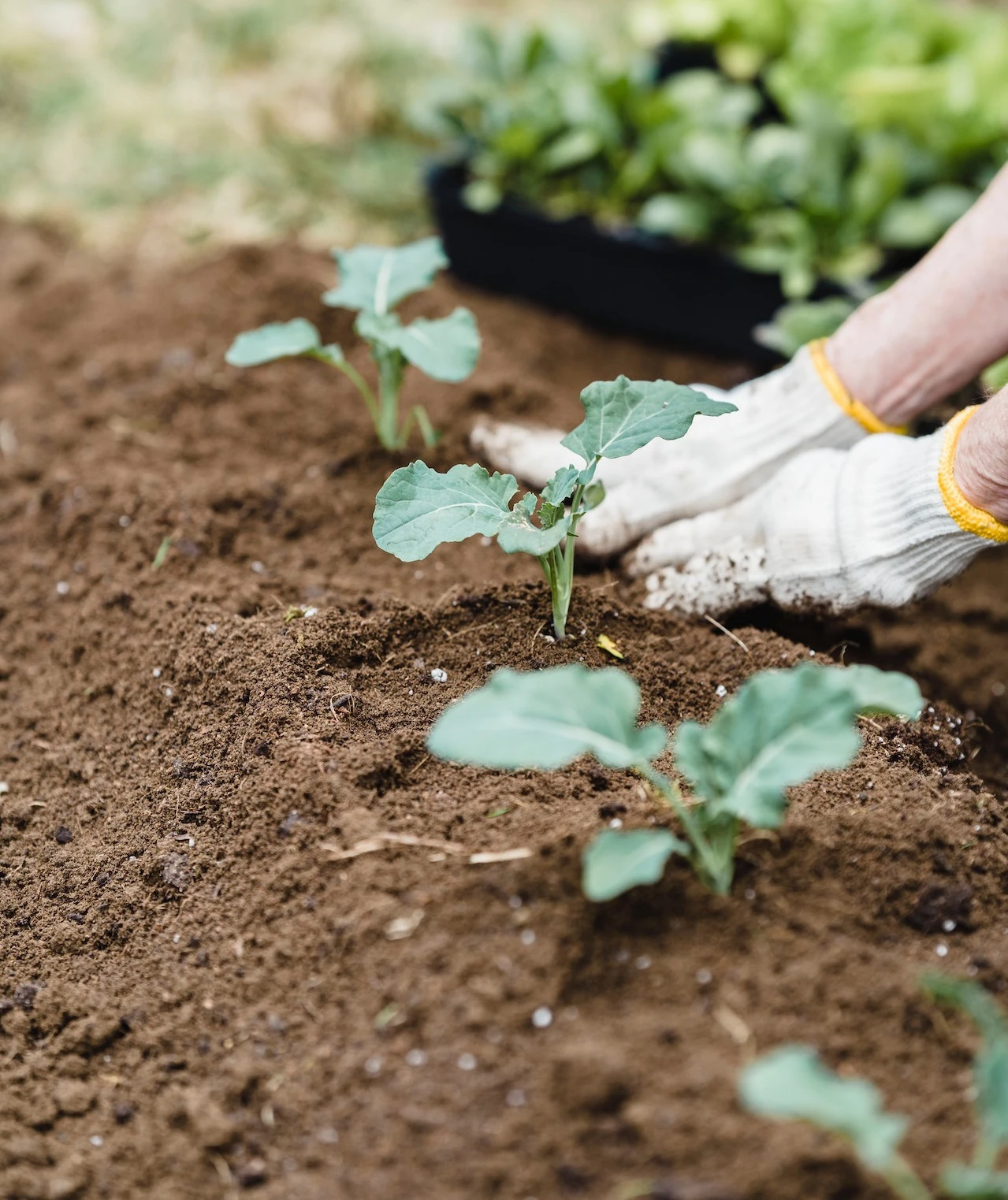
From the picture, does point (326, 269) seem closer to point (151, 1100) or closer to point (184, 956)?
point (184, 956)

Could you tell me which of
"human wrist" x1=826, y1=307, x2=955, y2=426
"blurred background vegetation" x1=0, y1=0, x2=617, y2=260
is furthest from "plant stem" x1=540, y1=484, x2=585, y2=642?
"blurred background vegetation" x1=0, y1=0, x2=617, y2=260

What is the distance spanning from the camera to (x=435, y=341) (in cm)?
199

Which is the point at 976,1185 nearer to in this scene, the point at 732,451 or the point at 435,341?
the point at 732,451

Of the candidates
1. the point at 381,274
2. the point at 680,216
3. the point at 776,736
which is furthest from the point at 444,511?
the point at 680,216

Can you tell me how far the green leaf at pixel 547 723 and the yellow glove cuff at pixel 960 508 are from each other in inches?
31.5

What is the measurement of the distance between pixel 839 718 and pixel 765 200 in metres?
2.16

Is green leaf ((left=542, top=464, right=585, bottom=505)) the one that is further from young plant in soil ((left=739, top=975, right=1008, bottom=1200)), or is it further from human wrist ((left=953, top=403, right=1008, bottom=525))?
young plant in soil ((left=739, top=975, right=1008, bottom=1200))

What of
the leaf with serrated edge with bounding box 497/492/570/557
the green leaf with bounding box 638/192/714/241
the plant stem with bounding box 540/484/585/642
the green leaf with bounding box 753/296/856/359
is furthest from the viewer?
the green leaf with bounding box 638/192/714/241

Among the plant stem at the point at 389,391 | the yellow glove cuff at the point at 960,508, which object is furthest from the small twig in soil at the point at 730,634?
the plant stem at the point at 389,391

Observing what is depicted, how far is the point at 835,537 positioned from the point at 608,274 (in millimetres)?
1554

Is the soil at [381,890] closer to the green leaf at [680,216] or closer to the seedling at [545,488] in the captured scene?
the seedling at [545,488]

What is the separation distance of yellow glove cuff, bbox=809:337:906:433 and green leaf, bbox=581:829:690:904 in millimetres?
1117

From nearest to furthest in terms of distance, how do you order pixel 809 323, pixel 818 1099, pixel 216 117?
pixel 818 1099 → pixel 809 323 → pixel 216 117

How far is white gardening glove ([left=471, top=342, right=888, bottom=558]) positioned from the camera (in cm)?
204
